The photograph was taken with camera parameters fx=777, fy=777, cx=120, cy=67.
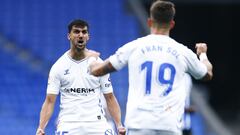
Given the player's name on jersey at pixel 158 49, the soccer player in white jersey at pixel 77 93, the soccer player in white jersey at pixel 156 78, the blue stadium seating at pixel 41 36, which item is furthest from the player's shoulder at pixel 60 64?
the blue stadium seating at pixel 41 36

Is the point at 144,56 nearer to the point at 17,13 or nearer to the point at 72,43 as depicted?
the point at 72,43

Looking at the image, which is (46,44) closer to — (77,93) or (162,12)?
(77,93)

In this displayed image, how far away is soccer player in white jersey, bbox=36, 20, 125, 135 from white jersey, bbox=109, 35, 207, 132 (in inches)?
80.4

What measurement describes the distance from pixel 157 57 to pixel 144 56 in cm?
10

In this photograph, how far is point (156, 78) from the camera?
607 centimetres

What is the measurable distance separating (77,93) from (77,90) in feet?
0.10

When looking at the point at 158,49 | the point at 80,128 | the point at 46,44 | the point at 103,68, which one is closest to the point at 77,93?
the point at 80,128

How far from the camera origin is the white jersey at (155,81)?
6.08 metres

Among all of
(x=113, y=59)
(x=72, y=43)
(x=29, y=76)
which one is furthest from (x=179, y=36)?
(x=113, y=59)

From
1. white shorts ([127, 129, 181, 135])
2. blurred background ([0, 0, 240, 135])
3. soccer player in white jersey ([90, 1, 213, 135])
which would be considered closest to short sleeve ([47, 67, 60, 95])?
soccer player in white jersey ([90, 1, 213, 135])

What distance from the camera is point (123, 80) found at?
1753 centimetres

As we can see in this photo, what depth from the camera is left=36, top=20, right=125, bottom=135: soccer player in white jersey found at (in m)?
8.17

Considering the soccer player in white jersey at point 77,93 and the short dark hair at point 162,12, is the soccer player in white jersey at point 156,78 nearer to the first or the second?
the short dark hair at point 162,12

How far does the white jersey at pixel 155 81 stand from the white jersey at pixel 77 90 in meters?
2.06
